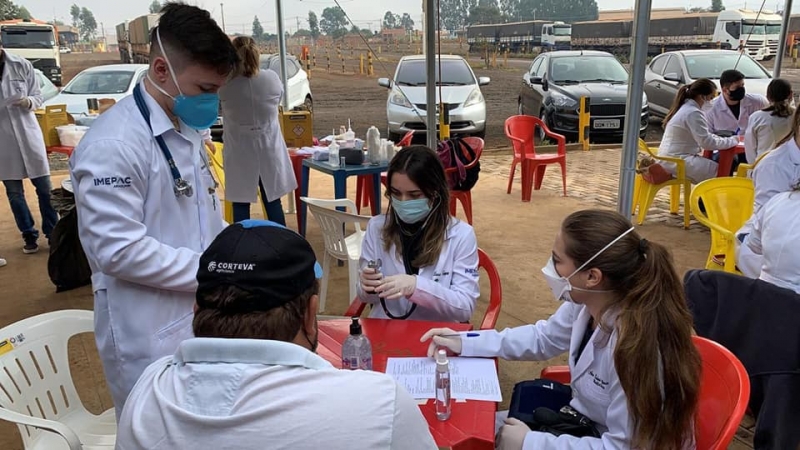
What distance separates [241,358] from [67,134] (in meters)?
5.09

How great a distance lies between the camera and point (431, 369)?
71.4 inches

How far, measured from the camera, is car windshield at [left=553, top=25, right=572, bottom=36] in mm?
19969

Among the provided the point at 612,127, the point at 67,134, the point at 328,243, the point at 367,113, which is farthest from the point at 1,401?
the point at 367,113

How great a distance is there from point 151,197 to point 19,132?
3.85m

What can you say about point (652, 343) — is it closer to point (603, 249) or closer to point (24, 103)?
point (603, 249)

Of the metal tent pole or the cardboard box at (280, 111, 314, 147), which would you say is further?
the cardboard box at (280, 111, 314, 147)

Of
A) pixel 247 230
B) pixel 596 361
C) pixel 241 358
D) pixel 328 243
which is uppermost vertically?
pixel 247 230

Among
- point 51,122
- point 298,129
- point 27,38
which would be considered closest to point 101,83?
point 51,122

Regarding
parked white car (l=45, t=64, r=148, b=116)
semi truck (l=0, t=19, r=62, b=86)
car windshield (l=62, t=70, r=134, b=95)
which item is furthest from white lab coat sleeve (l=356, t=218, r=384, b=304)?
semi truck (l=0, t=19, r=62, b=86)

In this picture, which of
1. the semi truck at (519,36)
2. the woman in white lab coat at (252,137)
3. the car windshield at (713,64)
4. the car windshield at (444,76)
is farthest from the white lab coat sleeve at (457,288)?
the semi truck at (519,36)

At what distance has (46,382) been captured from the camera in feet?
6.48

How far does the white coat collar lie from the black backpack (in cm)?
416

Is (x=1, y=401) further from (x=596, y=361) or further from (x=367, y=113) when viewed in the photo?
(x=367, y=113)

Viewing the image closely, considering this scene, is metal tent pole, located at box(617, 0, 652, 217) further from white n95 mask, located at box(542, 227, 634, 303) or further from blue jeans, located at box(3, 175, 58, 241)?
blue jeans, located at box(3, 175, 58, 241)
